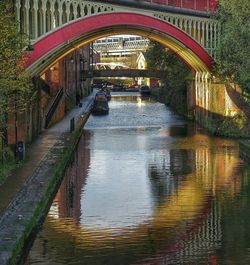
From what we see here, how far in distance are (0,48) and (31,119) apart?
1315 cm

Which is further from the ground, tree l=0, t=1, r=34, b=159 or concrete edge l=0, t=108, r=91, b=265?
tree l=0, t=1, r=34, b=159

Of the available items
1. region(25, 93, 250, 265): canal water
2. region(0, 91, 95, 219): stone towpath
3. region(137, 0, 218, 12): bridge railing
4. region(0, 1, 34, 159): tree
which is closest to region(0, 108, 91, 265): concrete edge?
region(0, 91, 95, 219): stone towpath

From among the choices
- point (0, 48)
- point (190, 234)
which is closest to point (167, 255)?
point (190, 234)

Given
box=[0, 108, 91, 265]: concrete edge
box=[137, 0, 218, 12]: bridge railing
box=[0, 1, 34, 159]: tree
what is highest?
box=[137, 0, 218, 12]: bridge railing

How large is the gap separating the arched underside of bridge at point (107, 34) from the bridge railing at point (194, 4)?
133 cm

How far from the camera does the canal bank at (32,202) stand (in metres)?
14.4

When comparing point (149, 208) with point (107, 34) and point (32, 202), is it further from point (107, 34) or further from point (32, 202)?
point (107, 34)

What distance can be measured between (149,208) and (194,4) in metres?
26.4

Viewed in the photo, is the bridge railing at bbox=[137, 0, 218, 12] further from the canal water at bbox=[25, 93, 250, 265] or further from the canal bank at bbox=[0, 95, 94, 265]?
the canal bank at bbox=[0, 95, 94, 265]

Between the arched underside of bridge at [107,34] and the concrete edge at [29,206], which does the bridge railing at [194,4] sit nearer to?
the arched underside of bridge at [107,34]

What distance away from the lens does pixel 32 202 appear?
18.5m

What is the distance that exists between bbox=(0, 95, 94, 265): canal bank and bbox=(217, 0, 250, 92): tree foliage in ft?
37.2

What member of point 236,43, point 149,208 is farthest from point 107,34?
point 149,208

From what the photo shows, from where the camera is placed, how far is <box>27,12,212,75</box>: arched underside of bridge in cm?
3441
